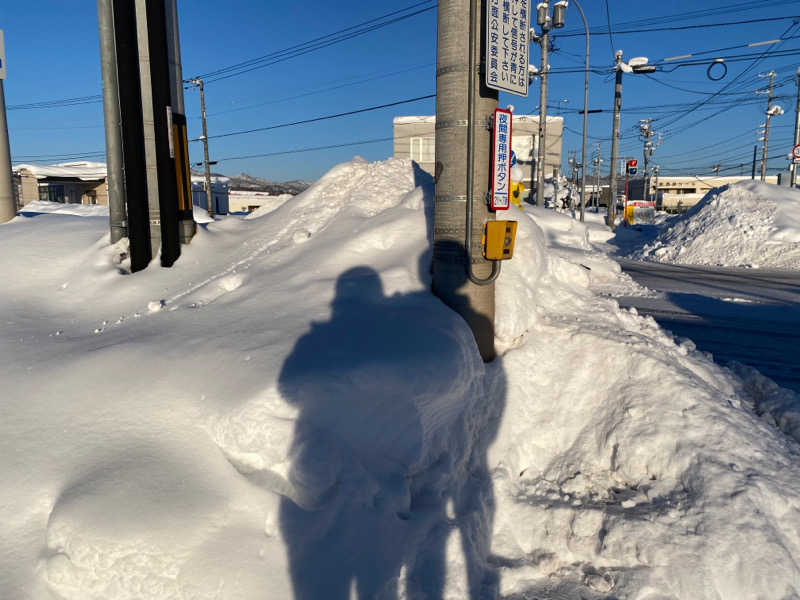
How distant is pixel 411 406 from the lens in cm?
328

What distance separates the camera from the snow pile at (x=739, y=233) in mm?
16859

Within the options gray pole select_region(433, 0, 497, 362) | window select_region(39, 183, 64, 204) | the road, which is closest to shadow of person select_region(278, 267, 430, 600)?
gray pole select_region(433, 0, 497, 362)

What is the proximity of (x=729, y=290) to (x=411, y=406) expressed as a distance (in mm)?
11199

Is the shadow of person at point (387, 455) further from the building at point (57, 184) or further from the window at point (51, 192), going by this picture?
the window at point (51, 192)

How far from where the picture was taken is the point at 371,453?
2996 millimetres

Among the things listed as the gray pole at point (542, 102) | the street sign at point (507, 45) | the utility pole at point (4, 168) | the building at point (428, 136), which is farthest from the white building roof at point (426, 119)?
the street sign at point (507, 45)

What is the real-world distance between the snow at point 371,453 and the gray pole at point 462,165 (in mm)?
326

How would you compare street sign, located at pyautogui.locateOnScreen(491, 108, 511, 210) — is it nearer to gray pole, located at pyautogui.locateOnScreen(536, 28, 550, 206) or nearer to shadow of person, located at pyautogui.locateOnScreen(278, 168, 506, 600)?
shadow of person, located at pyautogui.locateOnScreen(278, 168, 506, 600)

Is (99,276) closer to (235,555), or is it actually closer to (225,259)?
(225,259)

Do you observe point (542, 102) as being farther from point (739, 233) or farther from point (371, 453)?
point (371, 453)

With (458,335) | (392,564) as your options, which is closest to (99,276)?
(458,335)

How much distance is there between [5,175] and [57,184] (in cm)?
2496

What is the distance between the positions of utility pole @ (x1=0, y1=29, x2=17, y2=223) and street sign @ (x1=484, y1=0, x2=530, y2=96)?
815 centimetres

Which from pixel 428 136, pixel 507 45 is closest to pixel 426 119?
pixel 428 136
